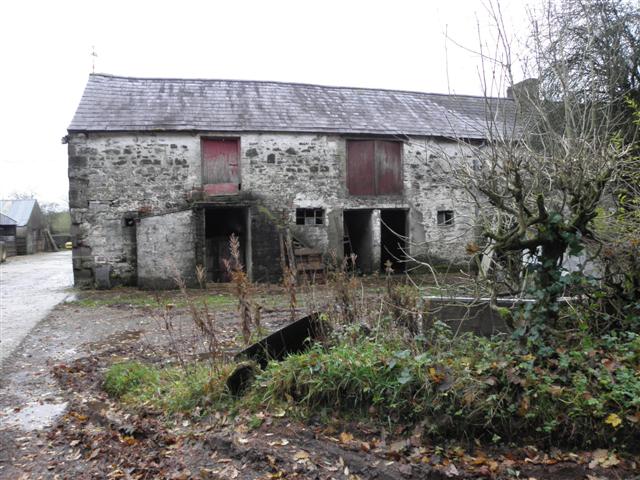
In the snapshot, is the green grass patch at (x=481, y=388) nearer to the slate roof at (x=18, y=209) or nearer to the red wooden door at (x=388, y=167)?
the red wooden door at (x=388, y=167)

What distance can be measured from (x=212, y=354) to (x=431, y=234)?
11998 millimetres

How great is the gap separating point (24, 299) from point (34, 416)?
31.4ft

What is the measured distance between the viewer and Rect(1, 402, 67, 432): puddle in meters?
5.15

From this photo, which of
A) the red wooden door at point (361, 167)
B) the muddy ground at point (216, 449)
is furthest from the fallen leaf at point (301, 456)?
the red wooden door at point (361, 167)

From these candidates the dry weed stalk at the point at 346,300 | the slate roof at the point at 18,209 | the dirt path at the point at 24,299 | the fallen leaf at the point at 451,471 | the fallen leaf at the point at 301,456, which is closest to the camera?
the fallen leaf at the point at 451,471

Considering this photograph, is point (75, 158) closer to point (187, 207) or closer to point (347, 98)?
point (187, 207)

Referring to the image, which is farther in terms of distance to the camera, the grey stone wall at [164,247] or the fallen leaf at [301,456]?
the grey stone wall at [164,247]

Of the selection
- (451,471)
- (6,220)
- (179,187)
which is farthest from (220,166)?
(6,220)

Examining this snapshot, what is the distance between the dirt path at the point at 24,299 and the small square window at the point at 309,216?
22.7 feet

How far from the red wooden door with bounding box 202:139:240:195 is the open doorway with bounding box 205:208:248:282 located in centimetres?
137

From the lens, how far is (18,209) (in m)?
35.8

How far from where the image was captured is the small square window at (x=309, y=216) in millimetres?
15482

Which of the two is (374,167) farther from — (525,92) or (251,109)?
(525,92)

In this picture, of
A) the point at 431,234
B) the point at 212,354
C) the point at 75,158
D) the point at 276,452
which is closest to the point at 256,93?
the point at 75,158
